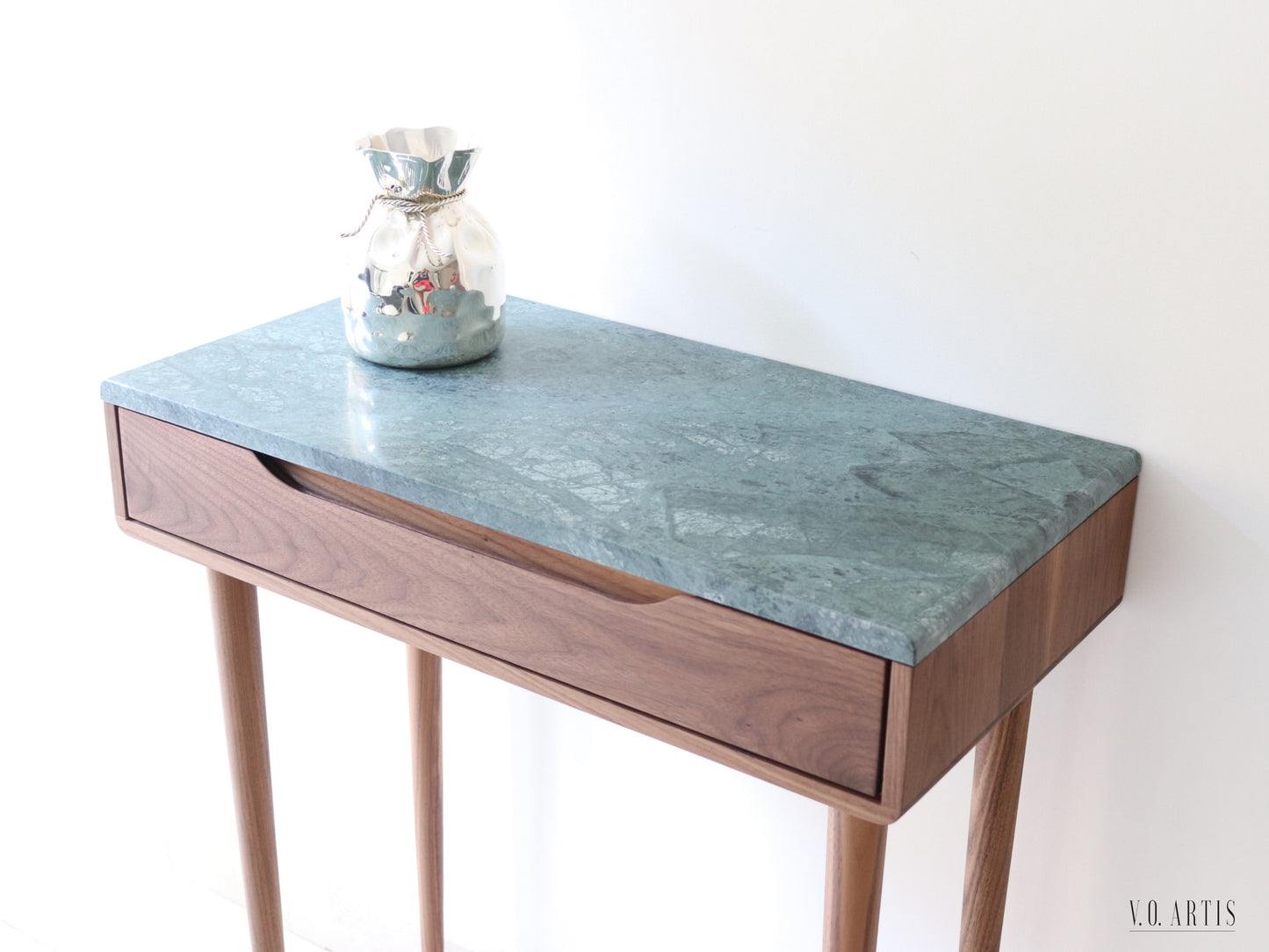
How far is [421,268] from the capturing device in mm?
1007

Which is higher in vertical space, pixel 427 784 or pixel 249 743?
pixel 249 743

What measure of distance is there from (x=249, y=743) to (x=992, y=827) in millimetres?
606

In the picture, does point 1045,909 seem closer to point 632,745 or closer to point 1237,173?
point 632,745

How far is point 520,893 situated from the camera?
56.8 inches

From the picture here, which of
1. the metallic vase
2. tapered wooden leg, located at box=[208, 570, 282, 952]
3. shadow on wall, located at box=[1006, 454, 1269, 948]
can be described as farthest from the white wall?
tapered wooden leg, located at box=[208, 570, 282, 952]

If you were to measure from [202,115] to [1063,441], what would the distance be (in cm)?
92

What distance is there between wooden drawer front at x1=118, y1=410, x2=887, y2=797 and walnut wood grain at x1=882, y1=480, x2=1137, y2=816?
17mm

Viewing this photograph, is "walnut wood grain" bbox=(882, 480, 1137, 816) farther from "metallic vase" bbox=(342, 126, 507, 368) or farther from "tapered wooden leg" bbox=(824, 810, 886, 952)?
"metallic vase" bbox=(342, 126, 507, 368)

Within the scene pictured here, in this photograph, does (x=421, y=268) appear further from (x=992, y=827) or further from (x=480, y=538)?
(x=992, y=827)

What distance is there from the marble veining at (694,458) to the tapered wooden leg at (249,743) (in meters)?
0.18

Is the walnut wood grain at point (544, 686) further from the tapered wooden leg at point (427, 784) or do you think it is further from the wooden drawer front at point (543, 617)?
the tapered wooden leg at point (427, 784)

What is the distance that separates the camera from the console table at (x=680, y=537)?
0.75 metres

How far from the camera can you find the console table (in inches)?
29.5

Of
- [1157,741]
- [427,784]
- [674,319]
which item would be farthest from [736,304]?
[427,784]
